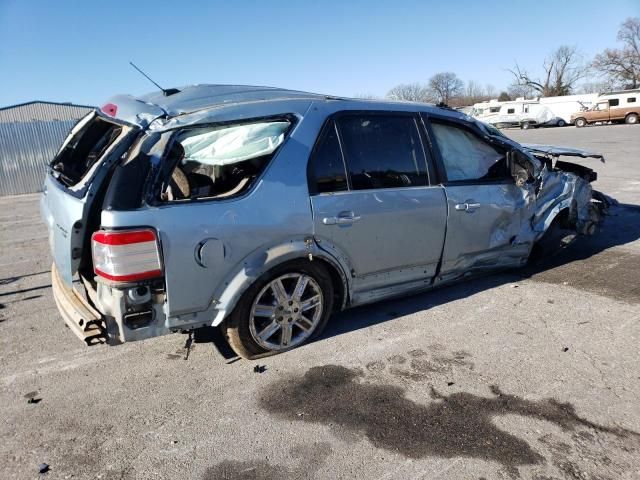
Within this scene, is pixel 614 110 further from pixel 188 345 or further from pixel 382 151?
pixel 188 345

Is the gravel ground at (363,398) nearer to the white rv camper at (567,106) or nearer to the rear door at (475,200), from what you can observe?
the rear door at (475,200)

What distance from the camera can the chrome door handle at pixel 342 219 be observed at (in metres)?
3.55

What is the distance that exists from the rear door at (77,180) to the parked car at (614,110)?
150 ft

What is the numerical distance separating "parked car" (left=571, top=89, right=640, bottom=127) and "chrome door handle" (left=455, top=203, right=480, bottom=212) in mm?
43441

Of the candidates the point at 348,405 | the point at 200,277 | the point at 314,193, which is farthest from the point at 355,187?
the point at 348,405

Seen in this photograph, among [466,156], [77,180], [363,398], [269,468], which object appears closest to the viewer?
[269,468]

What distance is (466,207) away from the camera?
4.30 metres

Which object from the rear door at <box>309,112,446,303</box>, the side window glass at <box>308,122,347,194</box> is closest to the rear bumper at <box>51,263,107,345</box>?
the rear door at <box>309,112,446,303</box>

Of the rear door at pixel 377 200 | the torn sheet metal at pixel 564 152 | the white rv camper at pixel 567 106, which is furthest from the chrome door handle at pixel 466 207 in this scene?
the white rv camper at pixel 567 106

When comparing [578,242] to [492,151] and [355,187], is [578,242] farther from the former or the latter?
[355,187]

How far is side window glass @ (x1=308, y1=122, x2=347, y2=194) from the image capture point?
139 inches

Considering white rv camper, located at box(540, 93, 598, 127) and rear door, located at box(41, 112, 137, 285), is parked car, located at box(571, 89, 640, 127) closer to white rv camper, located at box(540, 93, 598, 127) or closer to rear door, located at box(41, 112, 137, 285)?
white rv camper, located at box(540, 93, 598, 127)

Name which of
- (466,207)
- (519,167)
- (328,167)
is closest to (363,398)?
(328,167)

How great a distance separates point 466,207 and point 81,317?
3.13 m
